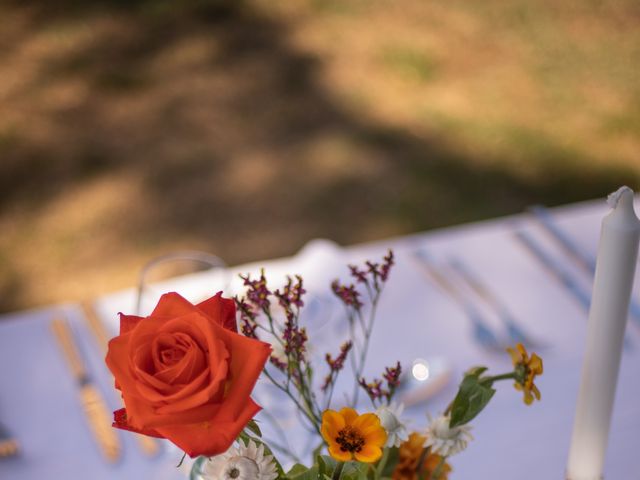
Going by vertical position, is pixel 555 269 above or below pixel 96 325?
above

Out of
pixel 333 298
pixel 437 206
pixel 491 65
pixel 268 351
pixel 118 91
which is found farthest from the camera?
pixel 491 65

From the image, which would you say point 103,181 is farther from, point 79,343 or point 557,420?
point 557,420

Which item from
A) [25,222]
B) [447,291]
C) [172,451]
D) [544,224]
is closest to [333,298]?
[447,291]

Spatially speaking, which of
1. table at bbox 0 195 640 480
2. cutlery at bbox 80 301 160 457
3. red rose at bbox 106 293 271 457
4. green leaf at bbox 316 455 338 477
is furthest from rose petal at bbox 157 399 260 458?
cutlery at bbox 80 301 160 457

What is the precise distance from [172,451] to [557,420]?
1.64 ft

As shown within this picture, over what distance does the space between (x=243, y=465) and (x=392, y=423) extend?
0.11 meters

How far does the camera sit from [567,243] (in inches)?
55.3

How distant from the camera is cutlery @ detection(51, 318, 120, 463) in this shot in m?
1.09

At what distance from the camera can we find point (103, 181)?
306 centimetres

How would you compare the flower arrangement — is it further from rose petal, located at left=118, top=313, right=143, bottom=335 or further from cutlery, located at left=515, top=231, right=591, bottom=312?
cutlery, located at left=515, top=231, right=591, bottom=312

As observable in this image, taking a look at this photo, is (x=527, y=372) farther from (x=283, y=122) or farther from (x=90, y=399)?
(x=283, y=122)

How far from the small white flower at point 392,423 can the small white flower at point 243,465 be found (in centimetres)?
8

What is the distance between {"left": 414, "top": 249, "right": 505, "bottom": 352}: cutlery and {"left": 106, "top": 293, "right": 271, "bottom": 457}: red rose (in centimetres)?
72

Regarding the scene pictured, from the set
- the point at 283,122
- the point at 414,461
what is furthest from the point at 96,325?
the point at 283,122
